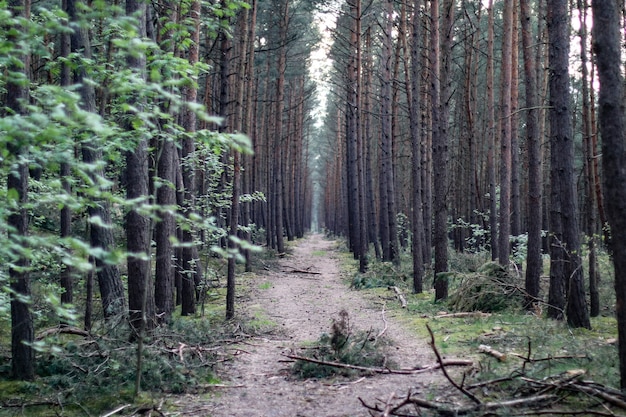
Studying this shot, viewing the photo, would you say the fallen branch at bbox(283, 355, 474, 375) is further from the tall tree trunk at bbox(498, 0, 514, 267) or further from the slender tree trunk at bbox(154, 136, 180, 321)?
the tall tree trunk at bbox(498, 0, 514, 267)

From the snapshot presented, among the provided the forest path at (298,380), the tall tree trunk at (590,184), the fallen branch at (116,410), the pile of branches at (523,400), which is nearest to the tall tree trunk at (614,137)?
the pile of branches at (523,400)

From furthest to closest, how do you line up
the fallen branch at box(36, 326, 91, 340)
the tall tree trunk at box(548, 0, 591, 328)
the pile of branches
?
the tall tree trunk at box(548, 0, 591, 328), the fallen branch at box(36, 326, 91, 340), the pile of branches

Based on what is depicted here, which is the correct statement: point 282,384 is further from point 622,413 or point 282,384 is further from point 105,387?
point 622,413

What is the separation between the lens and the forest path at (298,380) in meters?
6.32

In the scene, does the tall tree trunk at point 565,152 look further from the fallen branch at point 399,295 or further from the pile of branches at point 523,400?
the fallen branch at point 399,295

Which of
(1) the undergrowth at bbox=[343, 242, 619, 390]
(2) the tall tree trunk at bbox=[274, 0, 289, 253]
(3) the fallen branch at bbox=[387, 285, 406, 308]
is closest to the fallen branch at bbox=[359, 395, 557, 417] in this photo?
(1) the undergrowth at bbox=[343, 242, 619, 390]

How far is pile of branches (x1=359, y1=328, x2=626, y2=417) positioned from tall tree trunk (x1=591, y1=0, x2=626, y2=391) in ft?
1.21

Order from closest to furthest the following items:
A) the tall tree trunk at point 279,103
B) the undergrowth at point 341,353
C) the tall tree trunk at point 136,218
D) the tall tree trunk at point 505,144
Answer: the undergrowth at point 341,353 < the tall tree trunk at point 136,218 < the tall tree trunk at point 505,144 < the tall tree trunk at point 279,103

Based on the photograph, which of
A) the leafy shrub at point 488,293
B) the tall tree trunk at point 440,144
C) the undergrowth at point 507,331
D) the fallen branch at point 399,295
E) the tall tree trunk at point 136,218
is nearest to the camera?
the undergrowth at point 507,331

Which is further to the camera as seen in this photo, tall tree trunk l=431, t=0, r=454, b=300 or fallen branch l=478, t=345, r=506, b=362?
→ tall tree trunk l=431, t=0, r=454, b=300

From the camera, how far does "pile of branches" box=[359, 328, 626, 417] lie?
4.93 metres

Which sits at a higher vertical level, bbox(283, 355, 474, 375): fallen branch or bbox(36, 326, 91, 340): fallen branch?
bbox(36, 326, 91, 340): fallen branch

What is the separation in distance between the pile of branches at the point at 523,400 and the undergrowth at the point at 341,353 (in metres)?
1.77

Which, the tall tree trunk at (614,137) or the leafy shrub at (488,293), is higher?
the tall tree trunk at (614,137)
